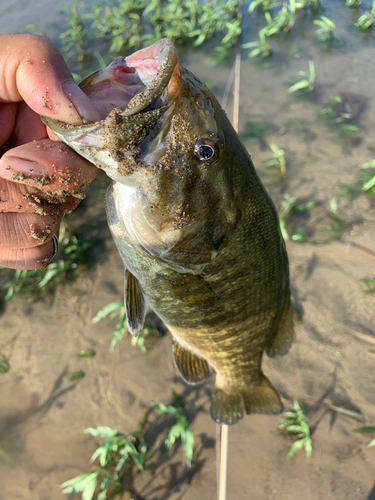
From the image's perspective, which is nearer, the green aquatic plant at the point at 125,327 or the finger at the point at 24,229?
the finger at the point at 24,229

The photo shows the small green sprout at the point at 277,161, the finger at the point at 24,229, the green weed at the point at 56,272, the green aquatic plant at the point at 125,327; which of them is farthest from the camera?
the small green sprout at the point at 277,161

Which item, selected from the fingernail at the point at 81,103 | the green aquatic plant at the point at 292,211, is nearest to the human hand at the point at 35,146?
the fingernail at the point at 81,103

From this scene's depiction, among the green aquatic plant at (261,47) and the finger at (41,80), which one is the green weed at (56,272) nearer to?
the finger at (41,80)

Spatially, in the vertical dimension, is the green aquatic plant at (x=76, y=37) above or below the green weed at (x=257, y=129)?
above

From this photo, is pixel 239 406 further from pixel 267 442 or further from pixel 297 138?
pixel 297 138

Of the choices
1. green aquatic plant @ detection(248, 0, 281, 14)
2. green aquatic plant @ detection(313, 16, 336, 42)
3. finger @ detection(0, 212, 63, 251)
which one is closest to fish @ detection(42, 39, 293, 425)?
finger @ detection(0, 212, 63, 251)

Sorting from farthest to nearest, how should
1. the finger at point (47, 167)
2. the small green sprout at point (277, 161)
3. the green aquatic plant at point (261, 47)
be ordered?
the green aquatic plant at point (261, 47)
the small green sprout at point (277, 161)
the finger at point (47, 167)

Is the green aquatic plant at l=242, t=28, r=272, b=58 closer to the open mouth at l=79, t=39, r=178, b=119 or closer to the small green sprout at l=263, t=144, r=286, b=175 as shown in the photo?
the small green sprout at l=263, t=144, r=286, b=175

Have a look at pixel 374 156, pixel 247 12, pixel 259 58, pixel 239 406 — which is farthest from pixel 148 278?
pixel 247 12
